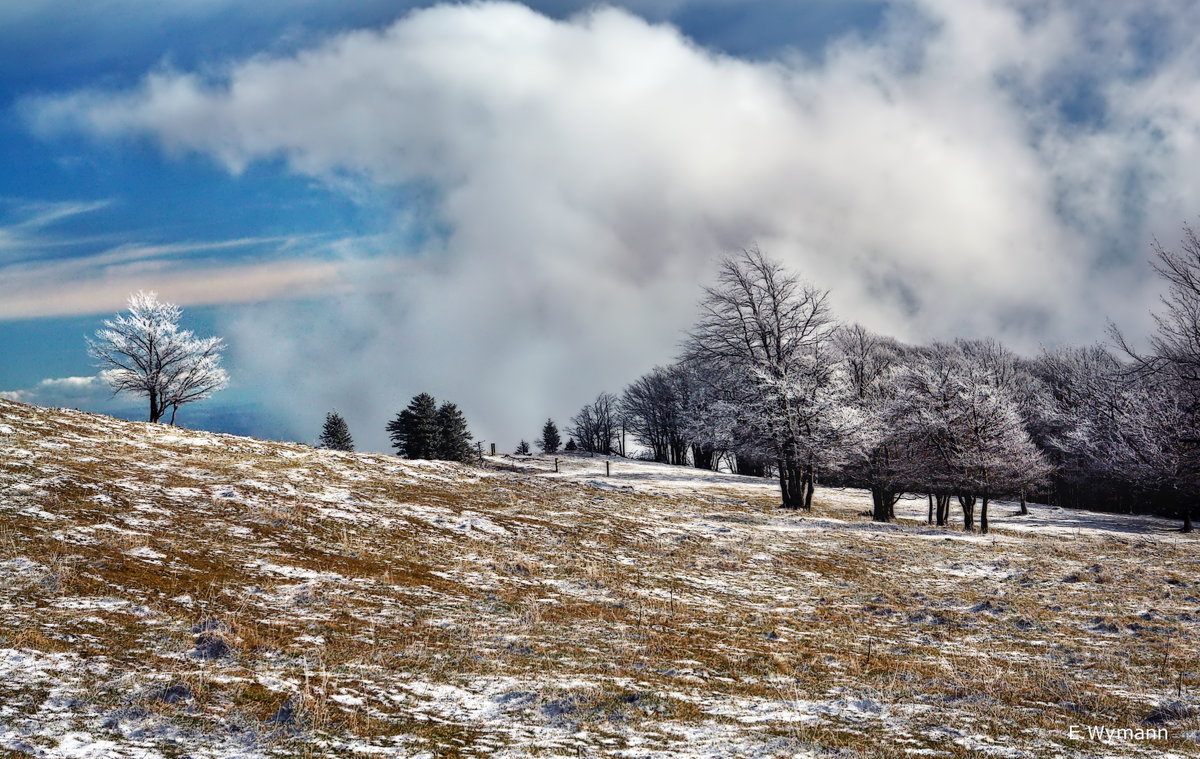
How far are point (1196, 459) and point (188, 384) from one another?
54.3 metres

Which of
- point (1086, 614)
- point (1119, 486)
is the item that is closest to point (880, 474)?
point (1086, 614)

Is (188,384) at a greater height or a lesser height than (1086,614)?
greater

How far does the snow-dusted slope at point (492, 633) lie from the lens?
5105 mm

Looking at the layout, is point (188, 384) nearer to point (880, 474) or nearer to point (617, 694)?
point (880, 474)

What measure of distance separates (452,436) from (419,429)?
6.14 metres

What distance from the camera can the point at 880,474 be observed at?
31094 mm

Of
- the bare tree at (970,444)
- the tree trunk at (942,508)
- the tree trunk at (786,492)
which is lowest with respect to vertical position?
the tree trunk at (942,508)

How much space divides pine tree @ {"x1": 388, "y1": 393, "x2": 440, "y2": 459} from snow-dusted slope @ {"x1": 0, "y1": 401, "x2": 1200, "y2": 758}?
49269 millimetres

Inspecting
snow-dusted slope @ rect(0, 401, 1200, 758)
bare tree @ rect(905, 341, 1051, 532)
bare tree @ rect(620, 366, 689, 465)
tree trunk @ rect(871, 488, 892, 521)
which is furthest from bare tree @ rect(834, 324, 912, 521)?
bare tree @ rect(620, 366, 689, 465)

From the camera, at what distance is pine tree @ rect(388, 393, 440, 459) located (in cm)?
A: 6706

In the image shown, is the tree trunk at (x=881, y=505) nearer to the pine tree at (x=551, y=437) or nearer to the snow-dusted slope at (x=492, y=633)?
the snow-dusted slope at (x=492, y=633)

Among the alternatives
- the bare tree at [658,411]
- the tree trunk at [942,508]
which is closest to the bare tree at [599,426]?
the bare tree at [658,411]

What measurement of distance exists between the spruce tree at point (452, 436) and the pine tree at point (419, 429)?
4.32ft

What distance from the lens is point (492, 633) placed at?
8.10 meters
